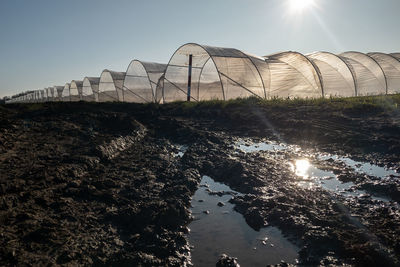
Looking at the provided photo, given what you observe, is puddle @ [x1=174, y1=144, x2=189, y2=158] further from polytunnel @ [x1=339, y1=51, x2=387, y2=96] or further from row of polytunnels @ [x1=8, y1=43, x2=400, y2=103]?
polytunnel @ [x1=339, y1=51, x2=387, y2=96]

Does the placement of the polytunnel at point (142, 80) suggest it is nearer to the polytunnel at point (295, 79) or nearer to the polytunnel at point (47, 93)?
the polytunnel at point (295, 79)

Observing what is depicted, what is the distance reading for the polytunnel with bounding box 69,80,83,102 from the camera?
35.1 m

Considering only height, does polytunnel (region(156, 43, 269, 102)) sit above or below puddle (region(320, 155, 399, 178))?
above

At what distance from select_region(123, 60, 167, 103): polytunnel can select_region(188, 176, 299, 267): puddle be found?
19.5 m

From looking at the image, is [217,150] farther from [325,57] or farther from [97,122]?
[325,57]

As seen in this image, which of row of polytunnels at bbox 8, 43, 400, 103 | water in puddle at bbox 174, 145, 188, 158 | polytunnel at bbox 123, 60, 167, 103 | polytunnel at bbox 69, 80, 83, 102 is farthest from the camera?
polytunnel at bbox 69, 80, 83, 102

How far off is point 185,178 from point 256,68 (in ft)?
42.4

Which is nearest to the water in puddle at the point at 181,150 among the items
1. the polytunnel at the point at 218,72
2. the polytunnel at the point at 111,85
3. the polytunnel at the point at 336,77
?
the polytunnel at the point at 218,72

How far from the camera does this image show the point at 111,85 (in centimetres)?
2634

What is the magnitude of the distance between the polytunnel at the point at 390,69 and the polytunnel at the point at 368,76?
0.47 meters

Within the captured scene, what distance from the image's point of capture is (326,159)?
6461 millimetres

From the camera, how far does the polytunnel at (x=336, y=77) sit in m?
18.5

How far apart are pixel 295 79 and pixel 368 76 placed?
22.5ft

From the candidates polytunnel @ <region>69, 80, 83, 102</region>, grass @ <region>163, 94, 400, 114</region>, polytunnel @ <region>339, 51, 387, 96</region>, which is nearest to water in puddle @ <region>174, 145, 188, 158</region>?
grass @ <region>163, 94, 400, 114</region>
